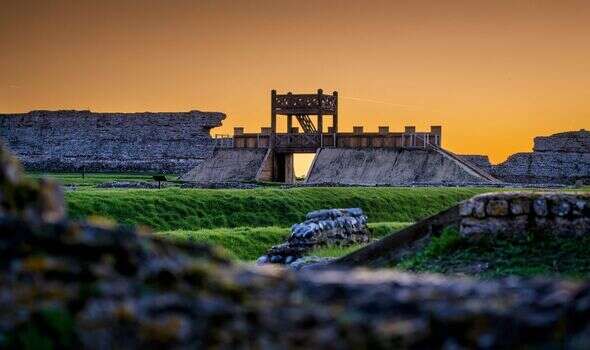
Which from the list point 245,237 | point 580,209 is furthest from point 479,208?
point 245,237

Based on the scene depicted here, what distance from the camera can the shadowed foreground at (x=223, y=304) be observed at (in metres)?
5.57

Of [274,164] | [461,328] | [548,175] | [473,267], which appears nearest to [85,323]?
[461,328]

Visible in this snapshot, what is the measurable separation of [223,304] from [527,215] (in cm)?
1080

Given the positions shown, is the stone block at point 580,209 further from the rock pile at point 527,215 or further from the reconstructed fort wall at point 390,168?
the reconstructed fort wall at point 390,168

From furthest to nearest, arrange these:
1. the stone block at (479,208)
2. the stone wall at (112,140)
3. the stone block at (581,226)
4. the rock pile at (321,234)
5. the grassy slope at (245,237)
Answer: the stone wall at (112,140) < the grassy slope at (245,237) < the rock pile at (321,234) < the stone block at (479,208) < the stone block at (581,226)

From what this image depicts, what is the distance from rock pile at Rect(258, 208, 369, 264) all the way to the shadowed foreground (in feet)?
55.8

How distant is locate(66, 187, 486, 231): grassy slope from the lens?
116 feet

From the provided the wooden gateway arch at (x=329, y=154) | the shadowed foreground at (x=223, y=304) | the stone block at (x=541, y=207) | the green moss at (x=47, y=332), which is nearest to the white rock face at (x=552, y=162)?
the wooden gateway arch at (x=329, y=154)

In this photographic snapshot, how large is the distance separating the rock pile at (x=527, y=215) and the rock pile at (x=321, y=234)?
7.15 metres

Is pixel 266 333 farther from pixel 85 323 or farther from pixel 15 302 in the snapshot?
pixel 15 302

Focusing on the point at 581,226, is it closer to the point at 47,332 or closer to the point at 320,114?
the point at 47,332

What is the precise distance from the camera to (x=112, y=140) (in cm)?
8719

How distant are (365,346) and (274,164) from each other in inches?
2376

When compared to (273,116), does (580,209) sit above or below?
below
